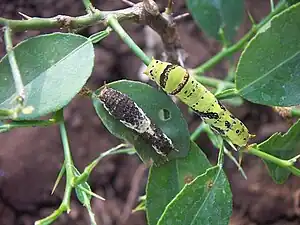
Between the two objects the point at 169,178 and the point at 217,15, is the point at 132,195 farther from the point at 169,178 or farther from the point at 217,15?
the point at 169,178

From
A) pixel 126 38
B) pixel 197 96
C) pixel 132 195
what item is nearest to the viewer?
pixel 126 38

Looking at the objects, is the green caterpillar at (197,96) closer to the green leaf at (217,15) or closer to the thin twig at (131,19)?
the thin twig at (131,19)

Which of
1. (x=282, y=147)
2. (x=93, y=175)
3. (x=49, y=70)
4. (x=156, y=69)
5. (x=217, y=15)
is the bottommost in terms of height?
(x=93, y=175)

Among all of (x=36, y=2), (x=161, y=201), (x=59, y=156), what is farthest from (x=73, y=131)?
(x=161, y=201)

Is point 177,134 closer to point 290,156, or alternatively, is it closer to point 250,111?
point 290,156

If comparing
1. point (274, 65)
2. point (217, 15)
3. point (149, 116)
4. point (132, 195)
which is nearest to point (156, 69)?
point (149, 116)

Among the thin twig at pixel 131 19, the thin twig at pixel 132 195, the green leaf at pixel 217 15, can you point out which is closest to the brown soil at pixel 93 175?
the thin twig at pixel 132 195
